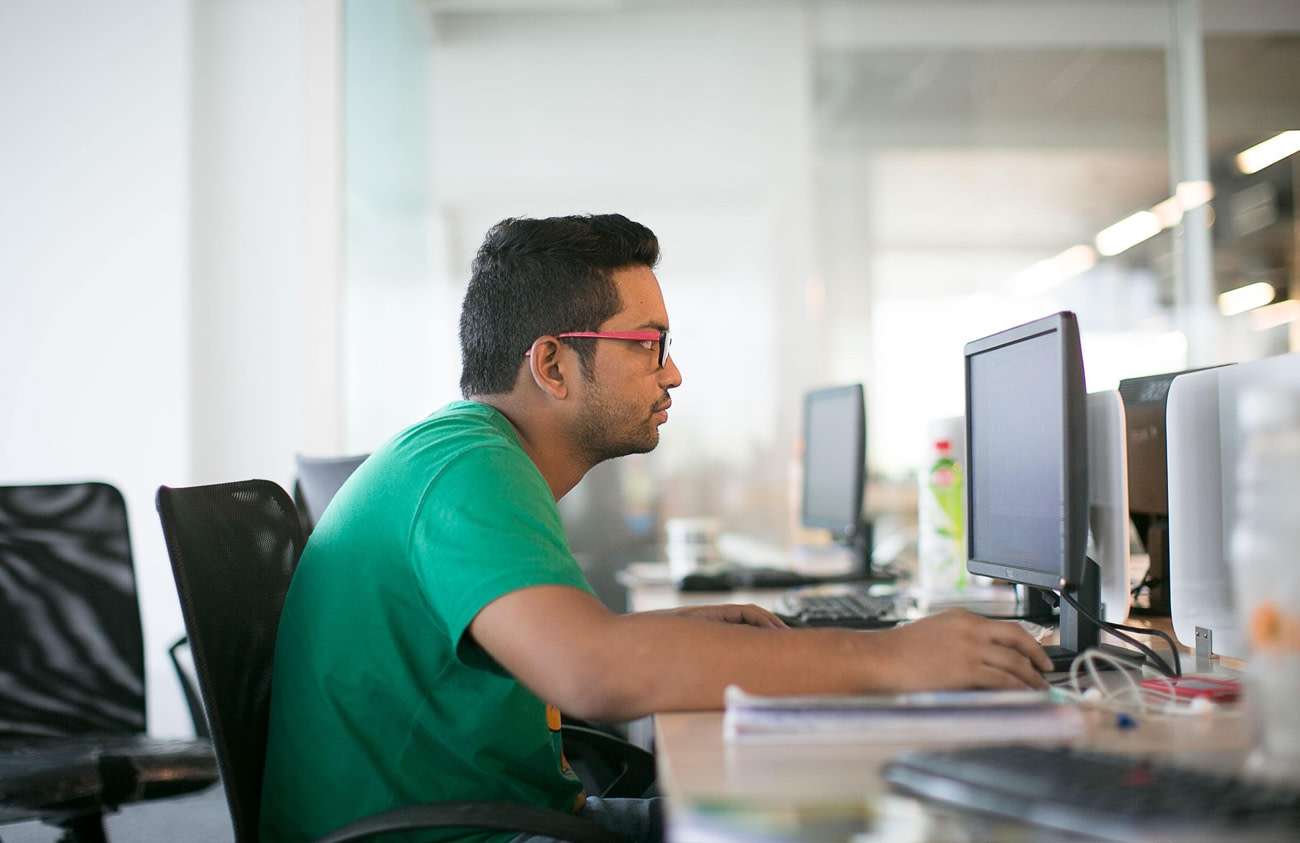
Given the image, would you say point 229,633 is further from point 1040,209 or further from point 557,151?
point 1040,209

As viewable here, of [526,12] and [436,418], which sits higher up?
[526,12]

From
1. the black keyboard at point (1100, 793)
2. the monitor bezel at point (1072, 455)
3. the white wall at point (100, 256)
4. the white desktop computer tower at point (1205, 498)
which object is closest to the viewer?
the black keyboard at point (1100, 793)

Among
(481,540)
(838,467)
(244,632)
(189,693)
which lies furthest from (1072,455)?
(189,693)

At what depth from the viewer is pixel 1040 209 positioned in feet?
15.2

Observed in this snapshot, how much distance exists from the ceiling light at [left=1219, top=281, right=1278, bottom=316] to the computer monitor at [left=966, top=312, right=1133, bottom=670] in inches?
139

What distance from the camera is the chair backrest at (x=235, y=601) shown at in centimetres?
118

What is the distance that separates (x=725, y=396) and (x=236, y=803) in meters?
3.41

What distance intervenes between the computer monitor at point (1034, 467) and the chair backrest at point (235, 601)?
1003 millimetres

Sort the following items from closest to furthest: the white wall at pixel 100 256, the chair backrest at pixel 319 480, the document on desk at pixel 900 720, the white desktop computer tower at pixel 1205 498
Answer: the document on desk at pixel 900 720 < the white desktop computer tower at pixel 1205 498 < the chair backrest at pixel 319 480 < the white wall at pixel 100 256

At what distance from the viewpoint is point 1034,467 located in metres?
1.42

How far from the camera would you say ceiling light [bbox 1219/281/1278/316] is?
4625 millimetres

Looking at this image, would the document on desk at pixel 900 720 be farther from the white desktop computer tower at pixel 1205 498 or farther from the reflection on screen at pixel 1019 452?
the white desktop computer tower at pixel 1205 498

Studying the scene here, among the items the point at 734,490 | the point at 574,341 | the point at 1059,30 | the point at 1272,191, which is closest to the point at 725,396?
the point at 734,490

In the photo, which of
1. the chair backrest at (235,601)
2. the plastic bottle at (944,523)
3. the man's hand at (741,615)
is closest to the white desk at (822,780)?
the man's hand at (741,615)
